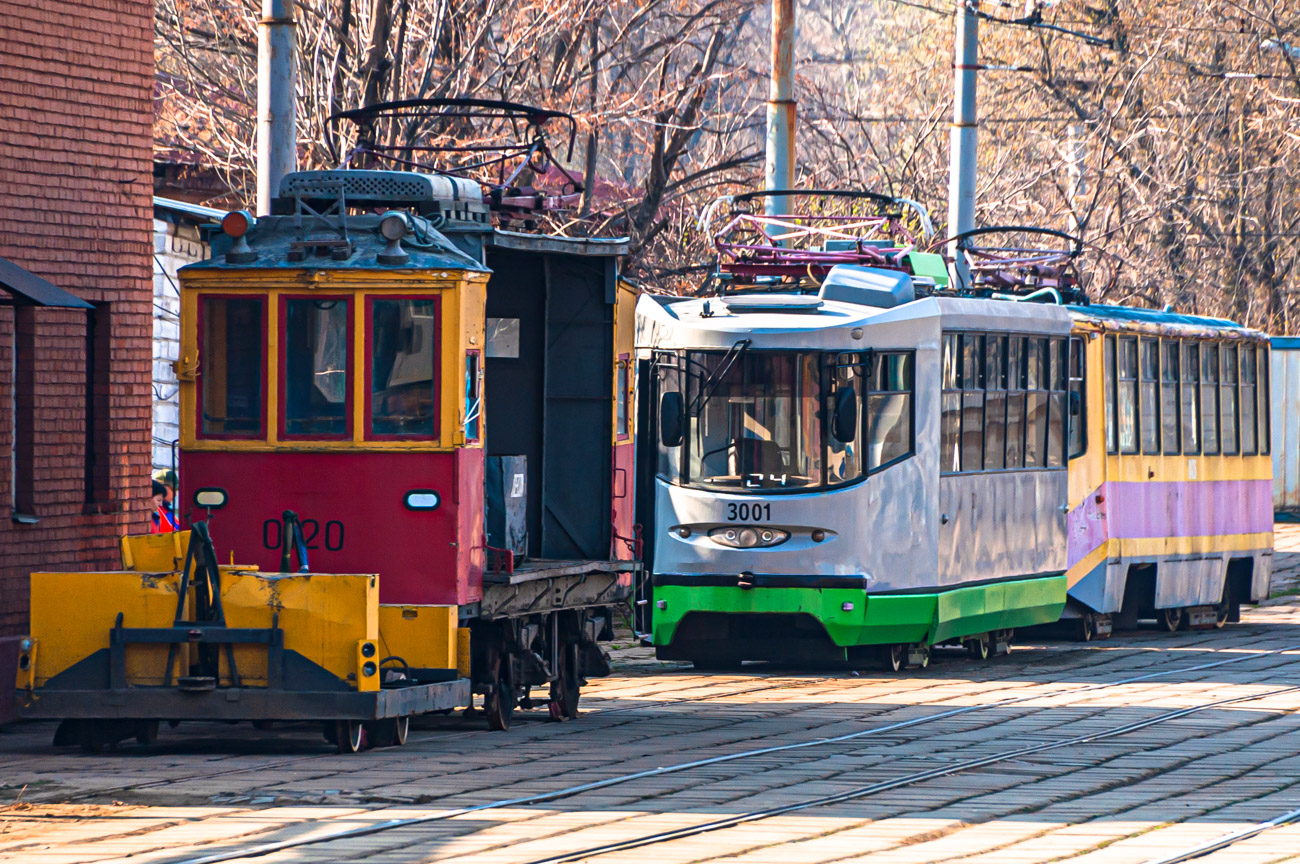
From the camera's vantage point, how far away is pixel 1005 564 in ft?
64.4

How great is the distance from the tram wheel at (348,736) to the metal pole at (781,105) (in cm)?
1080

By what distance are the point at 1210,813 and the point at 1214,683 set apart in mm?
7141

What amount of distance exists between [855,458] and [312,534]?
6.05 metres

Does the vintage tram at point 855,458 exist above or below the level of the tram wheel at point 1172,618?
above

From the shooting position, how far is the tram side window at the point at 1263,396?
2538 cm

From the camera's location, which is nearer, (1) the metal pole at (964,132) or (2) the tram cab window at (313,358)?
(2) the tram cab window at (313,358)

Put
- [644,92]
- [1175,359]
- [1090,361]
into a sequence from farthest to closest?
[644,92] < [1175,359] < [1090,361]

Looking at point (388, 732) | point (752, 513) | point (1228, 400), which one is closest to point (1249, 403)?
point (1228, 400)

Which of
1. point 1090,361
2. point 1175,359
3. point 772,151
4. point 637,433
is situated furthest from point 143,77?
point 1175,359

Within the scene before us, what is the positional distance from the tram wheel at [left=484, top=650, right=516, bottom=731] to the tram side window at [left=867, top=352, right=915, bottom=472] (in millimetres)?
4877

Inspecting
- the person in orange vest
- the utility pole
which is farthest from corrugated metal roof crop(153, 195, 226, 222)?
the utility pole

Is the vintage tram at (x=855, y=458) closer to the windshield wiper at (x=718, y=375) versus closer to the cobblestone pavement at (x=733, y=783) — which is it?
the windshield wiper at (x=718, y=375)

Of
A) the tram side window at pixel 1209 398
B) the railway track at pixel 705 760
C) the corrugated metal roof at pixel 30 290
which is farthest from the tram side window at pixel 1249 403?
the corrugated metal roof at pixel 30 290

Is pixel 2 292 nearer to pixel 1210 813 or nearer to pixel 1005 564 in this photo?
pixel 1210 813
